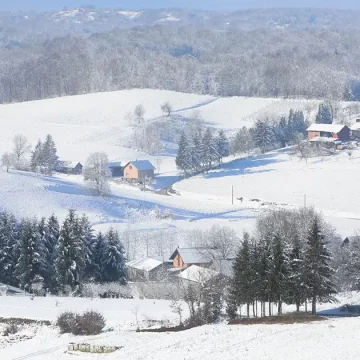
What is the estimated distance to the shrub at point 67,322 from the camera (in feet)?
69.5

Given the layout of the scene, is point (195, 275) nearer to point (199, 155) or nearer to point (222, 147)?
point (199, 155)

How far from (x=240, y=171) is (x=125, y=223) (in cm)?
1796

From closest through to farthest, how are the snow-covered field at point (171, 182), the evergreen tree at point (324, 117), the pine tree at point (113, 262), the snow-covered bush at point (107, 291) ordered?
the snow-covered bush at point (107, 291), the pine tree at point (113, 262), the snow-covered field at point (171, 182), the evergreen tree at point (324, 117)

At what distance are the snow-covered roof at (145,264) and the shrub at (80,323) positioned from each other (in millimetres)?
11084

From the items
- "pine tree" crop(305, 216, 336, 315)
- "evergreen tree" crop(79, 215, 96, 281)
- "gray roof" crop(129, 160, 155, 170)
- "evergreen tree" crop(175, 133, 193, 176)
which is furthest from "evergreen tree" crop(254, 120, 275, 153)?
"pine tree" crop(305, 216, 336, 315)

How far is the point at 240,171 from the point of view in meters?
58.6

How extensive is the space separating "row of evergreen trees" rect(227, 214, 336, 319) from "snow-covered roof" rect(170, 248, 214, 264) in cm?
872

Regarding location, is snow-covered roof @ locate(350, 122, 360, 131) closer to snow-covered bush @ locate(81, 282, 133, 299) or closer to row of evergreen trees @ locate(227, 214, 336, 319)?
snow-covered bush @ locate(81, 282, 133, 299)

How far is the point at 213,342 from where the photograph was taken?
1830 centimetres

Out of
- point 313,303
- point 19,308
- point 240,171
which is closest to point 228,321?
point 313,303

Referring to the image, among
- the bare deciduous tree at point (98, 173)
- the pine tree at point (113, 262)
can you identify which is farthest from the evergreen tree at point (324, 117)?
the pine tree at point (113, 262)

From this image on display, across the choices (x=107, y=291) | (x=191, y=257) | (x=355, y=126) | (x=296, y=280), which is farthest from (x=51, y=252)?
(x=355, y=126)

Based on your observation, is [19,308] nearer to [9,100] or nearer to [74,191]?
[74,191]

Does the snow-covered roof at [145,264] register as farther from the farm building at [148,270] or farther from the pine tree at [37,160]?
→ the pine tree at [37,160]
